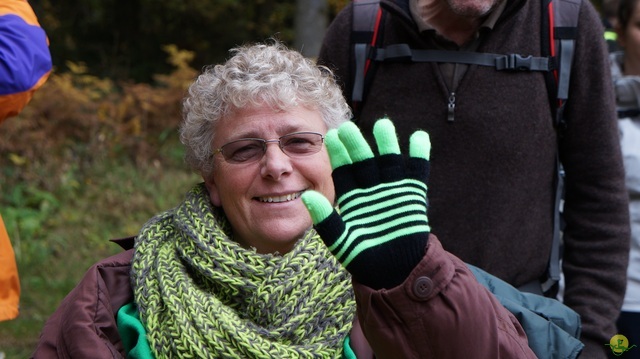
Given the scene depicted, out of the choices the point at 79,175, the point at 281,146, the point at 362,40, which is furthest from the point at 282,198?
the point at 79,175

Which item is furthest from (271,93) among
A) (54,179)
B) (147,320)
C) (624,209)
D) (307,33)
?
(307,33)

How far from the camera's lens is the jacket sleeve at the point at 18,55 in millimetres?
2936

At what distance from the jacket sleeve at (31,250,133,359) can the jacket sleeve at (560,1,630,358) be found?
5.14ft

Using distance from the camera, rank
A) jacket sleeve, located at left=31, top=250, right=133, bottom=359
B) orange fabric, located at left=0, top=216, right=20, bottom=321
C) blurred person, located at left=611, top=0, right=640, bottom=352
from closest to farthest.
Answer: jacket sleeve, located at left=31, top=250, right=133, bottom=359
orange fabric, located at left=0, top=216, right=20, bottom=321
blurred person, located at left=611, top=0, right=640, bottom=352

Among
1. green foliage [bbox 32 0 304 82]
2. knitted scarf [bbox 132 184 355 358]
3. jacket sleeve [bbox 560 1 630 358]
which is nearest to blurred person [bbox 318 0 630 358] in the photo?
jacket sleeve [bbox 560 1 630 358]

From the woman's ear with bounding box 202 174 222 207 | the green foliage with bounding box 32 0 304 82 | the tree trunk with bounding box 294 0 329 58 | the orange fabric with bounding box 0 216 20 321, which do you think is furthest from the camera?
the green foliage with bounding box 32 0 304 82

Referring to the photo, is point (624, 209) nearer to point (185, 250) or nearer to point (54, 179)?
point (185, 250)

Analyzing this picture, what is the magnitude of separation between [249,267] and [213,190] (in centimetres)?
42

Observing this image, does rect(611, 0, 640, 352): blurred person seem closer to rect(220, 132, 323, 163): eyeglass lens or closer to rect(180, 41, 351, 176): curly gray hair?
rect(180, 41, 351, 176): curly gray hair

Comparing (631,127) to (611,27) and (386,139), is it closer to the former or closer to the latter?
(611,27)

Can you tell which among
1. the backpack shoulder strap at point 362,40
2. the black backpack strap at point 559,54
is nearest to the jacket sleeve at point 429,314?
the black backpack strap at point 559,54

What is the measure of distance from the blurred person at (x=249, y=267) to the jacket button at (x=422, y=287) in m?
0.09

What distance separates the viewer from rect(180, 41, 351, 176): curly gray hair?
2693mm

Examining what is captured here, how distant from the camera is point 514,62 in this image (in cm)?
297
